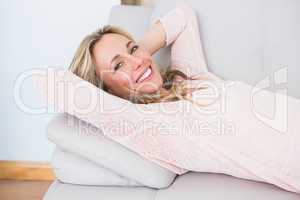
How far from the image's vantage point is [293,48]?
1.64 meters

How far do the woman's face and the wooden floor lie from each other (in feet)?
3.02

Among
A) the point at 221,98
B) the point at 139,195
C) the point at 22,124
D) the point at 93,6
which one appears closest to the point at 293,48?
the point at 221,98

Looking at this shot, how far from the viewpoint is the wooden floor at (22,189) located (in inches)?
86.1

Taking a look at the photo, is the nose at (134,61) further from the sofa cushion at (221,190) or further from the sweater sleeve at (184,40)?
the sofa cushion at (221,190)

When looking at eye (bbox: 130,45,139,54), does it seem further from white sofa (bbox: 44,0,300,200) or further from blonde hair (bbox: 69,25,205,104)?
white sofa (bbox: 44,0,300,200)

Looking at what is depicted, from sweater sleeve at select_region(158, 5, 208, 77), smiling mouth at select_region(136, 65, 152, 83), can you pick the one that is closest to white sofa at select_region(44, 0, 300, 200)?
sweater sleeve at select_region(158, 5, 208, 77)

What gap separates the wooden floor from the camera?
86.1 inches

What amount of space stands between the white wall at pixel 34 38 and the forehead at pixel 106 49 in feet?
1.95

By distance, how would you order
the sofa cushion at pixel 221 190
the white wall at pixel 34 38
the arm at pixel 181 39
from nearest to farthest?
Answer: the sofa cushion at pixel 221 190
the arm at pixel 181 39
the white wall at pixel 34 38

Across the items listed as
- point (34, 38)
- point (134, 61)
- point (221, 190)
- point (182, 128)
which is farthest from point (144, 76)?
point (34, 38)

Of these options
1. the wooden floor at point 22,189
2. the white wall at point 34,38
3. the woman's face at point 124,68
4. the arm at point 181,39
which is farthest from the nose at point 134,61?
the wooden floor at point 22,189

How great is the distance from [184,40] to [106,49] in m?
0.32

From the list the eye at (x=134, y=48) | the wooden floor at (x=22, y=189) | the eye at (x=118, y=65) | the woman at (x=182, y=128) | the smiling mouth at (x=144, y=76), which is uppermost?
the eye at (x=134, y=48)

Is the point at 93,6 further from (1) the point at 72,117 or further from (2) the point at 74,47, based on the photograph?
(1) the point at 72,117
